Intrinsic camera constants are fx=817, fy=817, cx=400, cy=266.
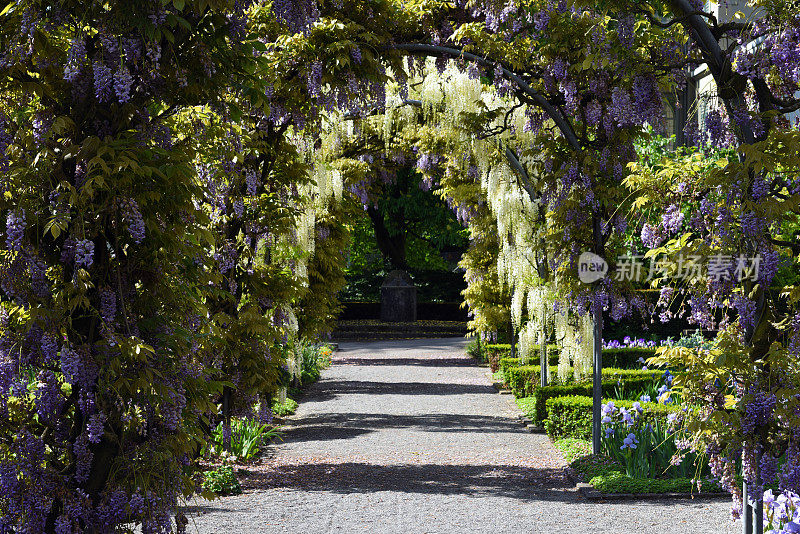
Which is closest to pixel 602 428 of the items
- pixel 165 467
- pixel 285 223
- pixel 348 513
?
pixel 348 513

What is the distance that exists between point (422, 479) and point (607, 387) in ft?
11.8

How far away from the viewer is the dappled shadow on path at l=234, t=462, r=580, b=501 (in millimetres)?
6930

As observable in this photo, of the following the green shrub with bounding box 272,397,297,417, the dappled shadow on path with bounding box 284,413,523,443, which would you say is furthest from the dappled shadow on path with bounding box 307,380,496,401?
the dappled shadow on path with bounding box 284,413,523,443

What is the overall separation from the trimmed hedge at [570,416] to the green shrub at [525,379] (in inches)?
106

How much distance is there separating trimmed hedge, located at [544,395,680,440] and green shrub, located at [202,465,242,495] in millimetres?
3717

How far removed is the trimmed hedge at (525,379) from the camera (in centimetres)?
1225

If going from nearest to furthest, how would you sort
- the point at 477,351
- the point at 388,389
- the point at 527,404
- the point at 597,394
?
the point at 597,394, the point at 527,404, the point at 388,389, the point at 477,351

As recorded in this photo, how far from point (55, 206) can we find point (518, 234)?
913 centimetres

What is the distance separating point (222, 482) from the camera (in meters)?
6.96

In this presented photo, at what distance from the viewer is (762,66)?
4348mm

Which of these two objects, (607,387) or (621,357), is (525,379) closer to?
(621,357)

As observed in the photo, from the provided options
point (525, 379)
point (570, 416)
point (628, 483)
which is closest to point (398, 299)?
point (525, 379)

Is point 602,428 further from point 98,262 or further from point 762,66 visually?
point 98,262

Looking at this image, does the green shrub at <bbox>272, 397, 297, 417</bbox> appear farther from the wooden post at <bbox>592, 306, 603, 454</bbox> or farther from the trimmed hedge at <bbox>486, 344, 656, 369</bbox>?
the wooden post at <bbox>592, 306, 603, 454</bbox>
